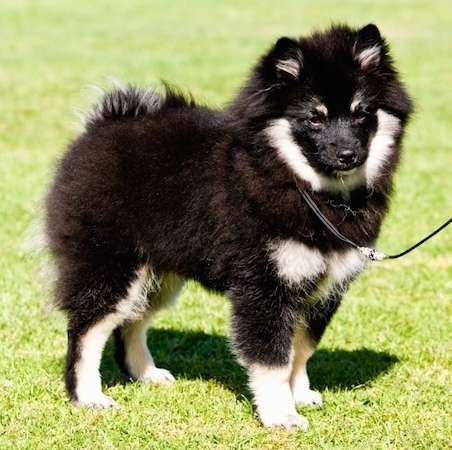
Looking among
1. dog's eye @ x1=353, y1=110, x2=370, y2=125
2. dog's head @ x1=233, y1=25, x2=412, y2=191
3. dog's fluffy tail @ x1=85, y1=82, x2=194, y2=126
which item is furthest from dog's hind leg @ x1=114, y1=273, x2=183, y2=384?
dog's eye @ x1=353, y1=110, x2=370, y2=125

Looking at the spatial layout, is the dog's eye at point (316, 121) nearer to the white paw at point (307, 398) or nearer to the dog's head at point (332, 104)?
the dog's head at point (332, 104)

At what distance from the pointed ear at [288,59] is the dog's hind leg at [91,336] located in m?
1.50

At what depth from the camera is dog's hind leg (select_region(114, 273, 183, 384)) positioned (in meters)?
5.66

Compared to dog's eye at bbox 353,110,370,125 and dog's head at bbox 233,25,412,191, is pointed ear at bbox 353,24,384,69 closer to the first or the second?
dog's head at bbox 233,25,412,191

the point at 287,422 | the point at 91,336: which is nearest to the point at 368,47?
the point at 287,422

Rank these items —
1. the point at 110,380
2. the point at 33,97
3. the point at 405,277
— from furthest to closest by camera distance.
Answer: the point at 33,97 < the point at 405,277 < the point at 110,380

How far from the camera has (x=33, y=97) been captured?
16906mm

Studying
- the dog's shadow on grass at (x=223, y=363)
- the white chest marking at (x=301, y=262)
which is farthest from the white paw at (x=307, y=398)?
the white chest marking at (x=301, y=262)

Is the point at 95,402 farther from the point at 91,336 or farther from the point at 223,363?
the point at 223,363

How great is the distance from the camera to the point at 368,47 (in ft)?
15.6

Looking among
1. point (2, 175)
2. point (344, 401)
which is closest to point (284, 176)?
point (344, 401)

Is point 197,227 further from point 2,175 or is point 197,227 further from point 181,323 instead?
point 2,175

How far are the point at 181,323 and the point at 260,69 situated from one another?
268 cm

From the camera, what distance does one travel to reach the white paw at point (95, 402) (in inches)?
200
